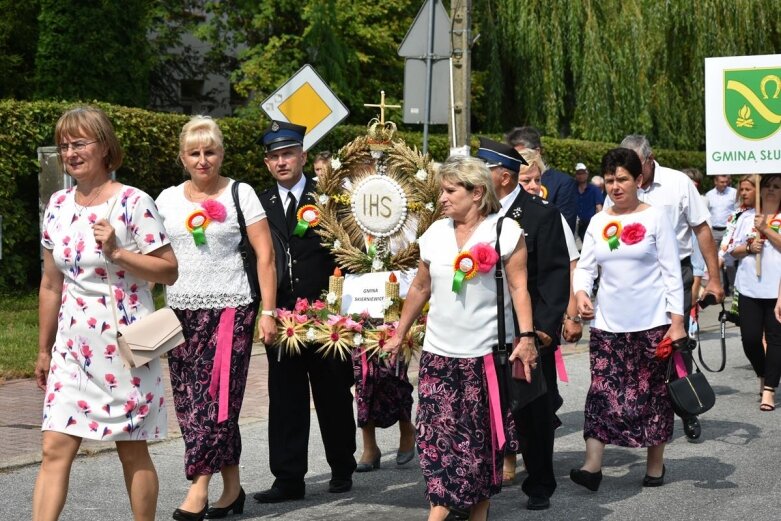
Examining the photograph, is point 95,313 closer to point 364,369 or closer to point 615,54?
point 364,369

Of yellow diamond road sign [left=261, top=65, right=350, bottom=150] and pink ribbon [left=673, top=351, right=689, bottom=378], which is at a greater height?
yellow diamond road sign [left=261, top=65, right=350, bottom=150]

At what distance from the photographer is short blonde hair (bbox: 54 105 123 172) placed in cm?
506

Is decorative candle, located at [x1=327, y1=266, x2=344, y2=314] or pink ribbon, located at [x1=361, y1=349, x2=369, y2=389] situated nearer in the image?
decorative candle, located at [x1=327, y1=266, x2=344, y2=314]

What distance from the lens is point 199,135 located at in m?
6.21

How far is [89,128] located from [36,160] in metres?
9.99

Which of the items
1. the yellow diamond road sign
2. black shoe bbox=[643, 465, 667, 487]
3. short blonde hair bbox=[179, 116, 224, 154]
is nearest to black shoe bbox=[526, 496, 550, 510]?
black shoe bbox=[643, 465, 667, 487]

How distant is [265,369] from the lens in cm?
1180

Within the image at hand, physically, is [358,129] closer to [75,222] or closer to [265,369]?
[265,369]

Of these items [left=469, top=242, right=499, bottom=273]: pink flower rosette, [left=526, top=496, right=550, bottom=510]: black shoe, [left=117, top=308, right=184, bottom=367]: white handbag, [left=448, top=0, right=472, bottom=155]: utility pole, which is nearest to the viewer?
[left=117, top=308, right=184, bottom=367]: white handbag

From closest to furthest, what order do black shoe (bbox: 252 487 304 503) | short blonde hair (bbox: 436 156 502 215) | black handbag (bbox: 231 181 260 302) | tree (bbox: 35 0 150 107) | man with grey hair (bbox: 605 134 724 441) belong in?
short blonde hair (bbox: 436 156 502 215)
black handbag (bbox: 231 181 260 302)
black shoe (bbox: 252 487 304 503)
man with grey hair (bbox: 605 134 724 441)
tree (bbox: 35 0 150 107)

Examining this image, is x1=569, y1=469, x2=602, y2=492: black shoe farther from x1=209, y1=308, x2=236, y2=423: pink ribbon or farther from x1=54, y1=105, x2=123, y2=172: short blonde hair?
x1=54, y1=105, x2=123, y2=172: short blonde hair

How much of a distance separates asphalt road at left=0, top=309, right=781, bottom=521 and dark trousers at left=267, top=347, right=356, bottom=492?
0.18 m

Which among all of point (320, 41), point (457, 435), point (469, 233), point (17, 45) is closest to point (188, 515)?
point (457, 435)

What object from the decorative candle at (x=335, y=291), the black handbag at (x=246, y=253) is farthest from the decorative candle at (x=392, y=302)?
the black handbag at (x=246, y=253)
